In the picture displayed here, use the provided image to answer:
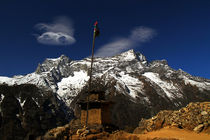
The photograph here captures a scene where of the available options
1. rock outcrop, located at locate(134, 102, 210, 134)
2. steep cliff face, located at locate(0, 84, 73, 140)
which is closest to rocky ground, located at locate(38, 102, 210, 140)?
rock outcrop, located at locate(134, 102, 210, 134)

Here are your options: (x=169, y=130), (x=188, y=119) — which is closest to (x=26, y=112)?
(x=169, y=130)

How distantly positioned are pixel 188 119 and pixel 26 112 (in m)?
119

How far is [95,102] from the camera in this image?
2048cm

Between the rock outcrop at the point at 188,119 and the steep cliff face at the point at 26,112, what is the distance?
83.9 metres

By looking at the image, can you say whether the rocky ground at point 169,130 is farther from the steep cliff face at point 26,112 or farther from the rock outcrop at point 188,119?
the steep cliff face at point 26,112

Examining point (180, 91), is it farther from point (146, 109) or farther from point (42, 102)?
point (42, 102)

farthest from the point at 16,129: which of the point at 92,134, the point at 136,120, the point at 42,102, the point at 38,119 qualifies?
the point at 92,134

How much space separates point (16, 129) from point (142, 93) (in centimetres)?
11142

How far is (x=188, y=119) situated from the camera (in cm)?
1683

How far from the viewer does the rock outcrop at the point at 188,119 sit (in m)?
15.8

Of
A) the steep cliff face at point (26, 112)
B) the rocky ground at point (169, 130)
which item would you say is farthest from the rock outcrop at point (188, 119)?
the steep cliff face at point (26, 112)

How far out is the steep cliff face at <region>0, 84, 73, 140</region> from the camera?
103m

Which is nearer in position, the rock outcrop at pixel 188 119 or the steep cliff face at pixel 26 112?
the rock outcrop at pixel 188 119

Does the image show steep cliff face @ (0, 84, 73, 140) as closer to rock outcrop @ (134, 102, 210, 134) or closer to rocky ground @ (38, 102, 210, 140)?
rocky ground @ (38, 102, 210, 140)
